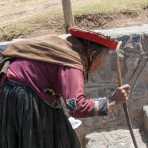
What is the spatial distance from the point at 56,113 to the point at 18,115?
0.79ft

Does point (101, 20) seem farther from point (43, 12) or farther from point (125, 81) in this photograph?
point (125, 81)

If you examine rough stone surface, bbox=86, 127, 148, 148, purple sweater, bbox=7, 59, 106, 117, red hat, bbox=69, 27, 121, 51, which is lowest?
rough stone surface, bbox=86, 127, 148, 148

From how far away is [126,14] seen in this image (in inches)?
288

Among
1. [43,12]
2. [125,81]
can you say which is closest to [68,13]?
[125,81]

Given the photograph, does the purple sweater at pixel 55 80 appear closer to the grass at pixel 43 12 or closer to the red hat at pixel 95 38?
the red hat at pixel 95 38

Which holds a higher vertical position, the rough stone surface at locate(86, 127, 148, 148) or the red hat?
the red hat

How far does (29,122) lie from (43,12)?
161 inches

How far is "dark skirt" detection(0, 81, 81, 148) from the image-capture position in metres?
4.21

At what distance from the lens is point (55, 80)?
4098mm

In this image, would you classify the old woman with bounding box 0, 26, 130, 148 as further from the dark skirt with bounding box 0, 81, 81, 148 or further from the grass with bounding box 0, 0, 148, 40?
the grass with bounding box 0, 0, 148, 40

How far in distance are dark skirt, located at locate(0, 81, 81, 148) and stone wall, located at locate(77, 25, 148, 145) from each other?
Answer: 1.64 metres

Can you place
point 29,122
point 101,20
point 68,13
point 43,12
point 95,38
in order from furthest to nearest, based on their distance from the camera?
1. point 43,12
2. point 101,20
3. point 68,13
4. point 29,122
5. point 95,38

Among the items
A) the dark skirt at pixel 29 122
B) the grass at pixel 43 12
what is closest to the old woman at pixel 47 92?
the dark skirt at pixel 29 122

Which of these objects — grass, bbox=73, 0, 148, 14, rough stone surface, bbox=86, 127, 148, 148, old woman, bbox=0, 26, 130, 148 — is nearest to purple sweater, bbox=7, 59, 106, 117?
old woman, bbox=0, 26, 130, 148
